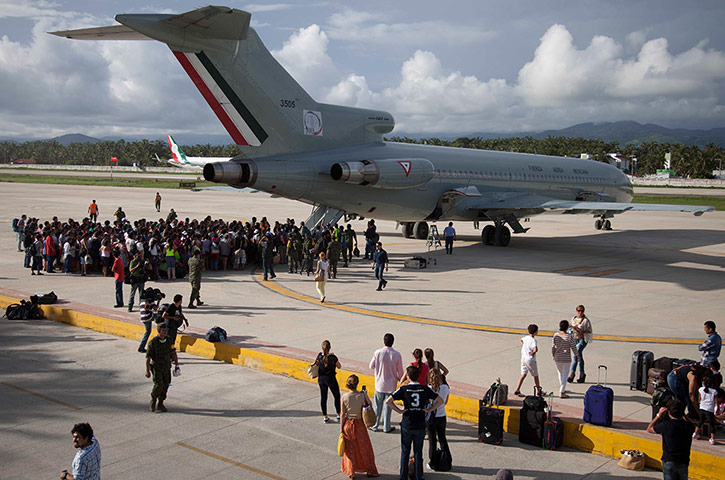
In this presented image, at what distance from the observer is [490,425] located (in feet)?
31.4

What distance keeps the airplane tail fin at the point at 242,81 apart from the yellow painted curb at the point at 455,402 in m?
9.01

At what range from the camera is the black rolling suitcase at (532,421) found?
9.50 meters

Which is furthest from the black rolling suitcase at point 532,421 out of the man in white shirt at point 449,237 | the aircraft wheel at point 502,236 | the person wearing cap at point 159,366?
the aircraft wheel at point 502,236

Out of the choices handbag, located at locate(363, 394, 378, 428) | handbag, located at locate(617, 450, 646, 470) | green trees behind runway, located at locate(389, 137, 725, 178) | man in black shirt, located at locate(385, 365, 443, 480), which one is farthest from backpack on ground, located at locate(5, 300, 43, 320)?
green trees behind runway, located at locate(389, 137, 725, 178)

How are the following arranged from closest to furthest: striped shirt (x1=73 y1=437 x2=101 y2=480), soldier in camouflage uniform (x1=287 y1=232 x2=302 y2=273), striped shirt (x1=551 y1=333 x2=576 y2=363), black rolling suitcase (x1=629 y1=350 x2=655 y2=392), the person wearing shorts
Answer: striped shirt (x1=73 y1=437 x2=101 y2=480) → the person wearing shorts → striped shirt (x1=551 y1=333 x2=576 y2=363) → black rolling suitcase (x1=629 y1=350 x2=655 y2=392) → soldier in camouflage uniform (x1=287 y1=232 x2=302 y2=273)

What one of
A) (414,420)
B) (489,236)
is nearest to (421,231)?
(489,236)

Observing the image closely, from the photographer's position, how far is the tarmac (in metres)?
13.2

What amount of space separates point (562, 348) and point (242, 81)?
50.3 ft

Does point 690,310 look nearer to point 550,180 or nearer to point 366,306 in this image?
point 366,306

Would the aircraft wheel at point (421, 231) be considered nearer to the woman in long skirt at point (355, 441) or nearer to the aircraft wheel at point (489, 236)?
the aircraft wheel at point (489, 236)

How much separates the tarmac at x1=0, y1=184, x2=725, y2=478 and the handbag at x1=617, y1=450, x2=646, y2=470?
0.61ft

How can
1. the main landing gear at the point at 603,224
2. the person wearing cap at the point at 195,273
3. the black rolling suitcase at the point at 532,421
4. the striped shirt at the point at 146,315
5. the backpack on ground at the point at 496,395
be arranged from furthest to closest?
1. the main landing gear at the point at 603,224
2. the person wearing cap at the point at 195,273
3. the striped shirt at the point at 146,315
4. the backpack on ground at the point at 496,395
5. the black rolling suitcase at the point at 532,421

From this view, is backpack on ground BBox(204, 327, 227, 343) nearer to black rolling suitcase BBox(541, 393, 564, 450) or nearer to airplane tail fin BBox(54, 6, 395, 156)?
black rolling suitcase BBox(541, 393, 564, 450)

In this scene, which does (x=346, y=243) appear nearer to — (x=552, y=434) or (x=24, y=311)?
(x=24, y=311)
